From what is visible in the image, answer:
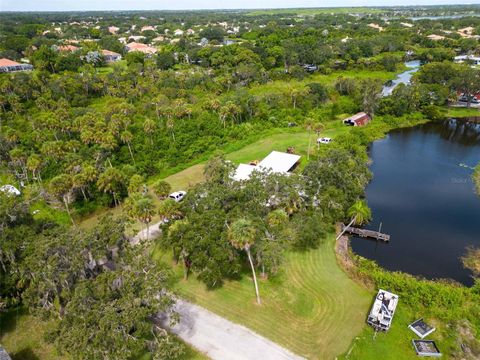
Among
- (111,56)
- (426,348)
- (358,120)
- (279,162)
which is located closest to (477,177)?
(358,120)

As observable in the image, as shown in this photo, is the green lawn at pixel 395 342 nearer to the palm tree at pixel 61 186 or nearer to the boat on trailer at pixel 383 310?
the boat on trailer at pixel 383 310

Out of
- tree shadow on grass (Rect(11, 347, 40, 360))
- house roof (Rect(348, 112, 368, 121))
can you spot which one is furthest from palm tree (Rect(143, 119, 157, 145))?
house roof (Rect(348, 112, 368, 121))

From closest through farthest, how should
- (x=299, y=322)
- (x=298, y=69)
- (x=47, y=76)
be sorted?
1. (x=299, y=322)
2. (x=47, y=76)
3. (x=298, y=69)

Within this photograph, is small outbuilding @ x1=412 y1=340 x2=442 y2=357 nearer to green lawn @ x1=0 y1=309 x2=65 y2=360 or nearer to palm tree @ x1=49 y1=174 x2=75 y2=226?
green lawn @ x1=0 y1=309 x2=65 y2=360

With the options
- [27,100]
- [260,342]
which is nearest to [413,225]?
[260,342]

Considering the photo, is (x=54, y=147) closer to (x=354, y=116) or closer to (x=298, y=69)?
(x=354, y=116)
